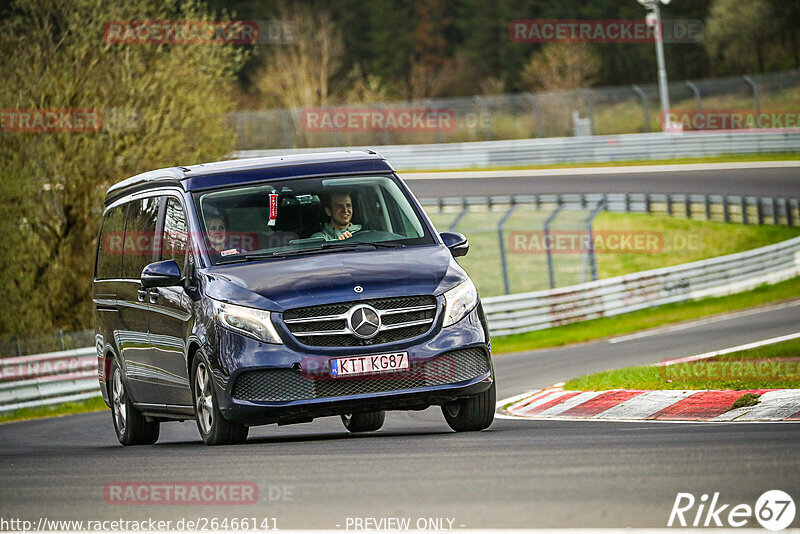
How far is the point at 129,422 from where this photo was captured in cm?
1199

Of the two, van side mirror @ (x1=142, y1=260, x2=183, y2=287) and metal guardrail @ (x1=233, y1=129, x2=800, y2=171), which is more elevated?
van side mirror @ (x1=142, y1=260, x2=183, y2=287)

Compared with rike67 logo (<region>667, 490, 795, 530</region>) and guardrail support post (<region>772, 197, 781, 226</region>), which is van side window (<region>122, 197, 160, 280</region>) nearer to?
rike67 logo (<region>667, 490, 795, 530</region>)

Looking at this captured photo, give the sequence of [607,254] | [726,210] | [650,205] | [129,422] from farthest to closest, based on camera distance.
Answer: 1. [650,205]
2. [607,254]
3. [726,210]
4. [129,422]

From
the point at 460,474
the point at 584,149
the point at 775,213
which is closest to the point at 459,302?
the point at 460,474

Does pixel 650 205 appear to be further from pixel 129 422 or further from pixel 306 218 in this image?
pixel 306 218

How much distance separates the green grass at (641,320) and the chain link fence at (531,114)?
17.6 m

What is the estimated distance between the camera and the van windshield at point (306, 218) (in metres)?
9.96

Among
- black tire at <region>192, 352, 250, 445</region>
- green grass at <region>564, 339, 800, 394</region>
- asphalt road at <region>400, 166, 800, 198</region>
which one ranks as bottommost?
asphalt road at <region>400, 166, 800, 198</region>

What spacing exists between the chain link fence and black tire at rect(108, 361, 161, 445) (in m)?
34.8

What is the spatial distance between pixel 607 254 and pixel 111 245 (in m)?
26.8

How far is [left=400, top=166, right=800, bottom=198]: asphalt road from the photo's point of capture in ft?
130

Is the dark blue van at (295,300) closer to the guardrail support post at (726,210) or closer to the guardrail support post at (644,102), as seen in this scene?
the guardrail support post at (726,210)

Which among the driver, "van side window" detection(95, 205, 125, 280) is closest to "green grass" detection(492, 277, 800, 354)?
"van side window" detection(95, 205, 125, 280)

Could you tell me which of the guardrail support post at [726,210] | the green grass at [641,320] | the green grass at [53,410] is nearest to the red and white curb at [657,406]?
the green grass at [53,410]
